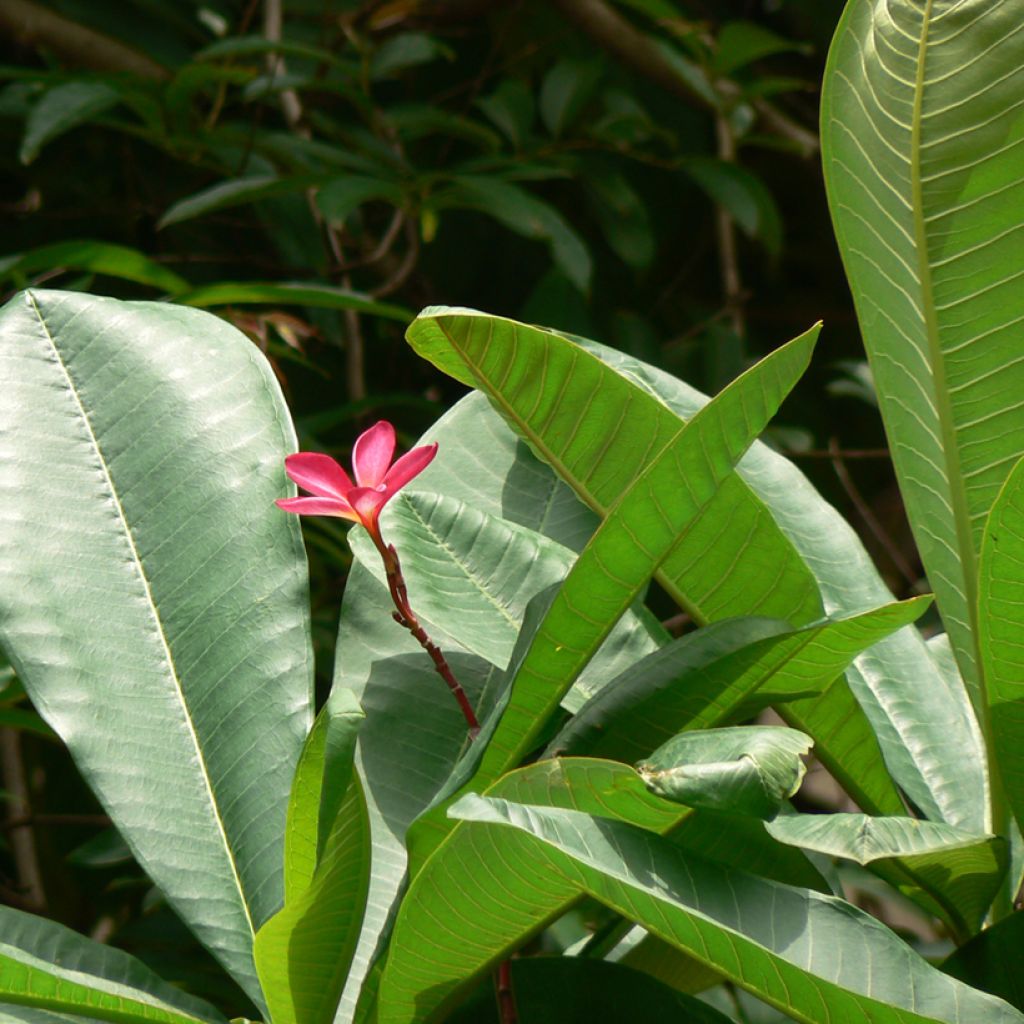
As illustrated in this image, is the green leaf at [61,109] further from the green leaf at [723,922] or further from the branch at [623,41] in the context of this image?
the green leaf at [723,922]

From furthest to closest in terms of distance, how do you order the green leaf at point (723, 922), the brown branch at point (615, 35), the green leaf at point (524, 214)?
the brown branch at point (615, 35)
the green leaf at point (524, 214)
the green leaf at point (723, 922)

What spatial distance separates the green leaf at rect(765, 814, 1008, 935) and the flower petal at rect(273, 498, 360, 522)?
17cm

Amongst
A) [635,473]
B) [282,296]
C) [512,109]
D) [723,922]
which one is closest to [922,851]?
[723,922]

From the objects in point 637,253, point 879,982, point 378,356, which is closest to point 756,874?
point 879,982

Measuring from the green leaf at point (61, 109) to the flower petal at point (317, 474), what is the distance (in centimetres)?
93

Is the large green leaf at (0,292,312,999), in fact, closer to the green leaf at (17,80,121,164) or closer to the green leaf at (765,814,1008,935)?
the green leaf at (765,814,1008,935)

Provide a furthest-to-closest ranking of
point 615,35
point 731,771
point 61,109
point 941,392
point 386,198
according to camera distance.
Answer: point 615,35 < point 386,198 < point 61,109 < point 941,392 < point 731,771

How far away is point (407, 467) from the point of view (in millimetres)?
420

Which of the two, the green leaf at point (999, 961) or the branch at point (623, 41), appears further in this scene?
the branch at point (623, 41)

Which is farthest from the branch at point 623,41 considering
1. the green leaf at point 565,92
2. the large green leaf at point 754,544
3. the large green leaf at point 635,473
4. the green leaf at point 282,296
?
the large green leaf at point 635,473

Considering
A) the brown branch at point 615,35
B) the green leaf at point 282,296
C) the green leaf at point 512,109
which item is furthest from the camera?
the brown branch at point 615,35

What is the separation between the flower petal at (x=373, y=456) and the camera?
440mm

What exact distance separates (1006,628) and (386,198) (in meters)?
1.12

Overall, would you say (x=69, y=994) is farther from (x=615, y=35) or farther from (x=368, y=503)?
(x=615, y=35)
